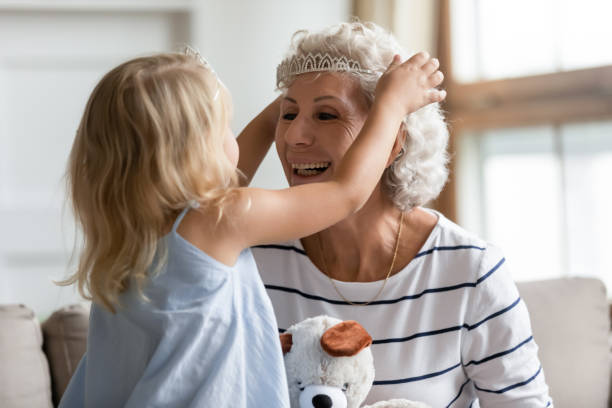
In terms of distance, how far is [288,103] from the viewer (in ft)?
4.89

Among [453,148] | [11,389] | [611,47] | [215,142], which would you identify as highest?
[611,47]

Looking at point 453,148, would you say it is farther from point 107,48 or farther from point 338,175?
point 338,175

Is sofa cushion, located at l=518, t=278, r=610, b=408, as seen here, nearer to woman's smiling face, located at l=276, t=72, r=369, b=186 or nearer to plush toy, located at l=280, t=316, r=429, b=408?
woman's smiling face, located at l=276, t=72, r=369, b=186

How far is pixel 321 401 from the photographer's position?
1.07 m

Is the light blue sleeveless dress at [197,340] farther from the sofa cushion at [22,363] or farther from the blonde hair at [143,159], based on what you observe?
the sofa cushion at [22,363]

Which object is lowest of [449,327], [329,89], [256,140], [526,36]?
[449,327]

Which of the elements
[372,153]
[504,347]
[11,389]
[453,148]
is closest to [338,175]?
[372,153]

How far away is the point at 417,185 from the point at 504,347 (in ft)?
1.25

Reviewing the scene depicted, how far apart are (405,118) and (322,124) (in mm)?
175

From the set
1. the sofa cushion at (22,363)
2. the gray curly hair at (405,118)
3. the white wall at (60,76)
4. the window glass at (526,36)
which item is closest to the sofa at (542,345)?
the sofa cushion at (22,363)

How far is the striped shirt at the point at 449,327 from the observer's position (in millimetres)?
1372

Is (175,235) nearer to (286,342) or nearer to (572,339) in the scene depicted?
(286,342)

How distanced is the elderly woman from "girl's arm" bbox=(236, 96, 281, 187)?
14 centimetres

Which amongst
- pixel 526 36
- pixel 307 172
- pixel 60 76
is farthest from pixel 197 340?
pixel 60 76
